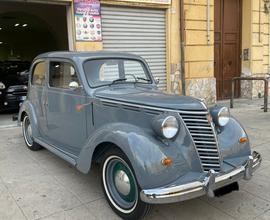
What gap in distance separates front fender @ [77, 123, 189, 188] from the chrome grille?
22 cm

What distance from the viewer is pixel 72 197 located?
3570 mm

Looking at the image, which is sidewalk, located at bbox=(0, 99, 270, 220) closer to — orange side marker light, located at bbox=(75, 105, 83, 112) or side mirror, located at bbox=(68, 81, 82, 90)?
orange side marker light, located at bbox=(75, 105, 83, 112)

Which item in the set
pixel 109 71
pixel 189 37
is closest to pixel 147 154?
pixel 109 71

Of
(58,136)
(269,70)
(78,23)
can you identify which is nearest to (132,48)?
(78,23)

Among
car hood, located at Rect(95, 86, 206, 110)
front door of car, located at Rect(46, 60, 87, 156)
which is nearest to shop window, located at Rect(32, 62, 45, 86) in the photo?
front door of car, located at Rect(46, 60, 87, 156)

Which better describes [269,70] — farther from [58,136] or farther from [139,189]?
[139,189]

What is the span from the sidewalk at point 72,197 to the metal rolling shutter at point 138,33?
4056mm

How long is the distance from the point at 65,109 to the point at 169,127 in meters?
1.80

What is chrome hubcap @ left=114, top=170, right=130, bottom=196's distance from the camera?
3127 mm

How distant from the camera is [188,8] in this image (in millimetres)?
8969

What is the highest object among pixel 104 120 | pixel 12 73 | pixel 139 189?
pixel 12 73

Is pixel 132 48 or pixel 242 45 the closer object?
pixel 132 48

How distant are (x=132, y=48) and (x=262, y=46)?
5.32 m

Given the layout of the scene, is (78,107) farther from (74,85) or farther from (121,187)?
(121,187)
